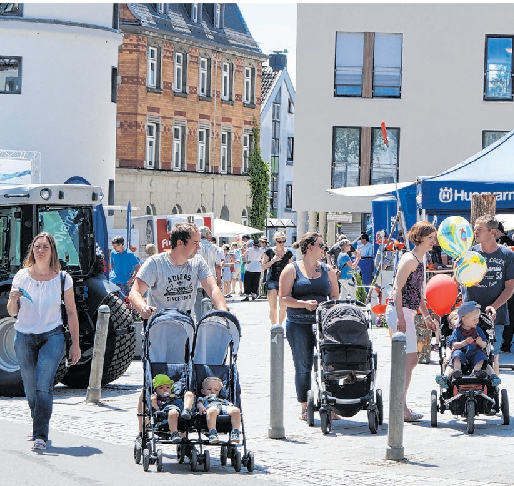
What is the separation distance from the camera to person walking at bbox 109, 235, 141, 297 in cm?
2291

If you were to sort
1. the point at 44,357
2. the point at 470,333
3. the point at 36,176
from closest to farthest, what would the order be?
the point at 44,357
the point at 470,333
the point at 36,176

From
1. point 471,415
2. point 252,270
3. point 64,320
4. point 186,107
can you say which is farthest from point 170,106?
point 64,320

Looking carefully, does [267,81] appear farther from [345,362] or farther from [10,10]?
[345,362]

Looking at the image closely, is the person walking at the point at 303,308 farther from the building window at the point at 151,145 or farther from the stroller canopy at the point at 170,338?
the building window at the point at 151,145

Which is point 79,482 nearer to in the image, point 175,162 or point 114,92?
point 114,92

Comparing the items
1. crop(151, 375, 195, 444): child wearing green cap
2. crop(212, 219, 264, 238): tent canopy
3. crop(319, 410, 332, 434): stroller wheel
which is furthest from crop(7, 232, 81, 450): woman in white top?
crop(212, 219, 264, 238): tent canopy

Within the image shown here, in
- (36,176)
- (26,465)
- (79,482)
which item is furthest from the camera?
(36,176)

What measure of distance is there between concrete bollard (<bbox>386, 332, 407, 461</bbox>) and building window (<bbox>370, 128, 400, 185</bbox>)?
38.3 meters

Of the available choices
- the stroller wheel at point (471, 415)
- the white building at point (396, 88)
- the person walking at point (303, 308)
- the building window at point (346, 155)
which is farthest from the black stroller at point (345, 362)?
the building window at point (346, 155)

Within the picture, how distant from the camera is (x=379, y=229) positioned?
106 feet

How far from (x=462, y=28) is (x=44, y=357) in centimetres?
3962

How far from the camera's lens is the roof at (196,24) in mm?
60500

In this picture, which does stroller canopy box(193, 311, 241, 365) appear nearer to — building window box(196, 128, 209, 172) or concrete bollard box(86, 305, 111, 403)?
concrete bollard box(86, 305, 111, 403)

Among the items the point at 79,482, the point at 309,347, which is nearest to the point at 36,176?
→ the point at 309,347
